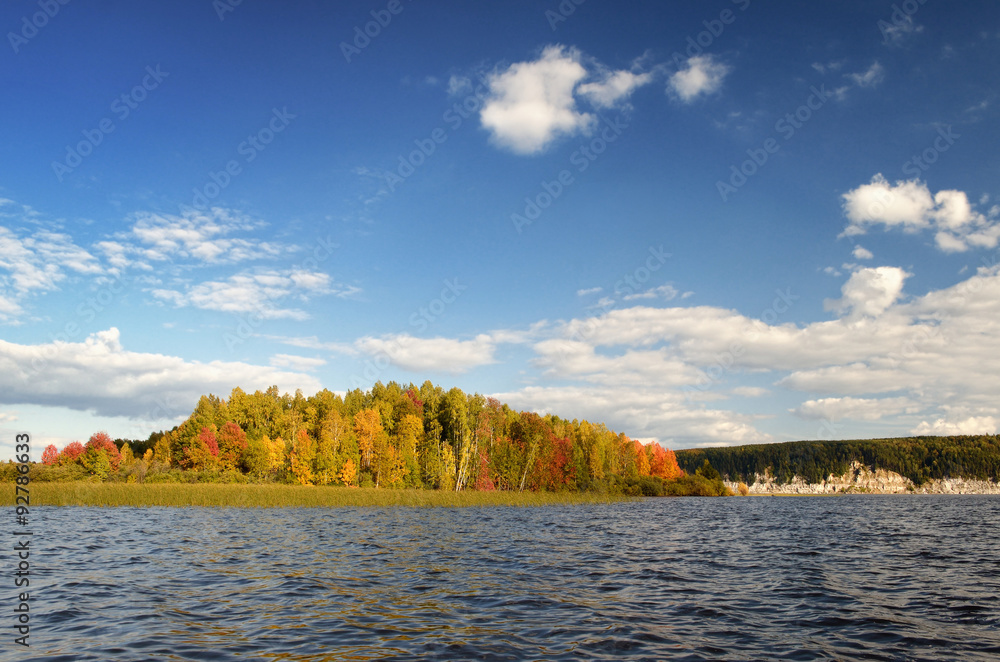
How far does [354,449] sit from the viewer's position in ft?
317

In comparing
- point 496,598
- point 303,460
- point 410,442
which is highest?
point 496,598

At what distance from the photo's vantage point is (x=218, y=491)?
60406mm

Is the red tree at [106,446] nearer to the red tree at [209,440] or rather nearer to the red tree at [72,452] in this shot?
the red tree at [72,452]

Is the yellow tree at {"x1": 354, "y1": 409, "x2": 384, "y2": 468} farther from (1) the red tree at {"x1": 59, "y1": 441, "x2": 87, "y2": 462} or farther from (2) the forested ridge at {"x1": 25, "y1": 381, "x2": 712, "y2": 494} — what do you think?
(1) the red tree at {"x1": 59, "y1": 441, "x2": 87, "y2": 462}

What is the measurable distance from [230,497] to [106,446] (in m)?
56.7

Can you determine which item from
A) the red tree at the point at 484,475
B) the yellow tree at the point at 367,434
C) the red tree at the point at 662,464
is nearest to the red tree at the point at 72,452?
the yellow tree at the point at 367,434

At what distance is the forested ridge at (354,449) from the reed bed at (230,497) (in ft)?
81.1

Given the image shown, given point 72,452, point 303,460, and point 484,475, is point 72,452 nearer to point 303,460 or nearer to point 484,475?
point 303,460

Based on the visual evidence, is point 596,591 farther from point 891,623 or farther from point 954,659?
point 954,659

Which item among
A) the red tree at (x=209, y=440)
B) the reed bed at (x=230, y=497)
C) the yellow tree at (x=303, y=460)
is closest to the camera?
the reed bed at (x=230, y=497)

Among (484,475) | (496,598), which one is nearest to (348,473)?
(484,475)

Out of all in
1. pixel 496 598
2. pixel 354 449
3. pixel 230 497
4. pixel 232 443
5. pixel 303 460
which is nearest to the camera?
pixel 496 598

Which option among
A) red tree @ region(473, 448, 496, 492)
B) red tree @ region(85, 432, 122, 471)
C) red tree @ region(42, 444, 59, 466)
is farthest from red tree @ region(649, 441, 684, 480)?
red tree @ region(42, 444, 59, 466)

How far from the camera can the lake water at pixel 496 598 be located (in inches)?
479
